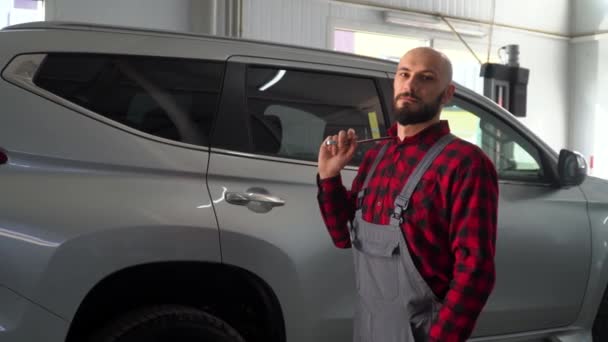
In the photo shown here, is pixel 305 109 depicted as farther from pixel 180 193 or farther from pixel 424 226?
pixel 424 226

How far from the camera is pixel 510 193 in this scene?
2.75 metres

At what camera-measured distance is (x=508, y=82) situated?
6926 millimetres

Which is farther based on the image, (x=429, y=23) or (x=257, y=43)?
(x=429, y=23)

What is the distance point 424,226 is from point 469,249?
0.14 metres

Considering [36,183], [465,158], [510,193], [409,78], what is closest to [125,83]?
[36,183]

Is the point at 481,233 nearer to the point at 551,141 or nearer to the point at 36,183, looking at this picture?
the point at 36,183

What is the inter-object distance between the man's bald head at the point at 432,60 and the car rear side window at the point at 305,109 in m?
0.82

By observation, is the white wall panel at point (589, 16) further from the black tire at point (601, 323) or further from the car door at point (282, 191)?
the car door at point (282, 191)

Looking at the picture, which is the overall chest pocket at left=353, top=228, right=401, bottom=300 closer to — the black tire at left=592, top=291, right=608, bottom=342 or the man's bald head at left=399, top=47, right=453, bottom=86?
the man's bald head at left=399, top=47, right=453, bottom=86

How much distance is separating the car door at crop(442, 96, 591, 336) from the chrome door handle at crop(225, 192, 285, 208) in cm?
98

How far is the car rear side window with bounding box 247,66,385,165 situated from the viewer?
2.36 m

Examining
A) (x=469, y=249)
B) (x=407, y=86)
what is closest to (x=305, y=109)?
(x=407, y=86)

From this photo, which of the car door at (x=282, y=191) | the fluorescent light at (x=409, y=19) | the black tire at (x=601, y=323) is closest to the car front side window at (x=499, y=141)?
the car door at (x=282, y=191)

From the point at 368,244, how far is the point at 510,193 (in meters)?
1.31
